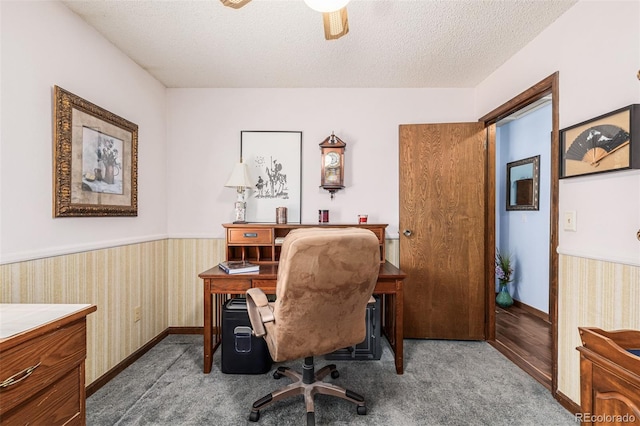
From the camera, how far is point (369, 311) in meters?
2.32

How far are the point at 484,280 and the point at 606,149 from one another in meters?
1.51

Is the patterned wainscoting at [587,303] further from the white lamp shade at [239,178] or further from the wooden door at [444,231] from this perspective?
the white lamp shade at [239,178]

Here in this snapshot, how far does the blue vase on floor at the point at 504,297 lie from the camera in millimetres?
3506

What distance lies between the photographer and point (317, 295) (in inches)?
54.0

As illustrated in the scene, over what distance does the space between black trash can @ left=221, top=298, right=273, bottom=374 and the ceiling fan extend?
1869 mm

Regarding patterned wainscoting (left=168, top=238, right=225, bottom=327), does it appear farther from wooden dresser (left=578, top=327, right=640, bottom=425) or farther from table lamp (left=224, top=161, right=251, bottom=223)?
wooden dresser (left=578, top=327, right=640, bottom=425)

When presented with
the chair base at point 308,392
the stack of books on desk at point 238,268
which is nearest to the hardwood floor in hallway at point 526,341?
the chair base at point 308,392

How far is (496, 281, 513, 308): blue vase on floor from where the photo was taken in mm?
3506

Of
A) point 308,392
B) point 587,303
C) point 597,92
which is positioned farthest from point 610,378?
point 597,92

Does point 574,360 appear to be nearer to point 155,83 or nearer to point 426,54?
point 426,54

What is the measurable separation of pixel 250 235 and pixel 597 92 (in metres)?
2.51

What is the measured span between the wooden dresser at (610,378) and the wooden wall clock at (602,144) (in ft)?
2.92

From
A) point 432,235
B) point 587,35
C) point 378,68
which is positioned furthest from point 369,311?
point 587,35

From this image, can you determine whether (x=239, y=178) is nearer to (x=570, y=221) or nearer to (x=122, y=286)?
(x=122, y=286)
